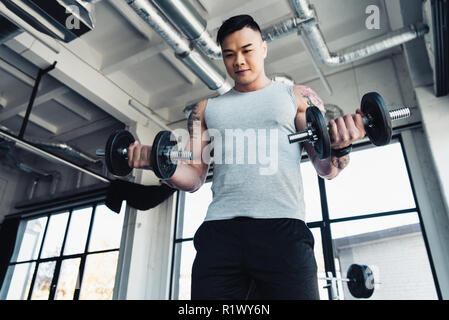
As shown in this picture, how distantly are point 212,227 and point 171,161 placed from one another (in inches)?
9.0

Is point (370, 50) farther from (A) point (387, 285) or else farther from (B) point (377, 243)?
(A) point (387, 285)

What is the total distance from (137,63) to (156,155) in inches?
123

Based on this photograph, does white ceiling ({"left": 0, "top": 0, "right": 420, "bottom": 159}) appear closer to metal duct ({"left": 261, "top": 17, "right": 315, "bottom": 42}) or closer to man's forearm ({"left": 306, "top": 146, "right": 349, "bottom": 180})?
metal duct ({"left": 261, "top": 17, "right": 315, "bottom": 42})

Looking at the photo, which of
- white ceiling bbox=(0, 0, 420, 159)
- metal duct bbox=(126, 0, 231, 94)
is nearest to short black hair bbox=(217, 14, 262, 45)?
metal duct bbox=(126, 0, 231, 94)

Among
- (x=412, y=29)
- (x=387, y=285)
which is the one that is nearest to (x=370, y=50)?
(x=412, y=29)

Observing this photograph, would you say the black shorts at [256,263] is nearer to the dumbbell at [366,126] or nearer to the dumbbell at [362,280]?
the dumbbell at [366,126]

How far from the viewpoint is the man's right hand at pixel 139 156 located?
2.97 ft

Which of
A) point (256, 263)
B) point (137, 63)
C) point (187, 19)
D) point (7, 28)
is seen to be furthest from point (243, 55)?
point (137, 63)

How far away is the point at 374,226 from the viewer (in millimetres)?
2926

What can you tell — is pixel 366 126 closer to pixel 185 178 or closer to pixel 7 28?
pixel 185 178

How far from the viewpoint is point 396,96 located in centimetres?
317

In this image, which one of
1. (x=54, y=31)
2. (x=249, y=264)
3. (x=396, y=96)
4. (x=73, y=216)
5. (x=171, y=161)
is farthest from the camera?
(x=73, y=216)

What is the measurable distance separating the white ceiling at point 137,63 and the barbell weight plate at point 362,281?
79.7 inches

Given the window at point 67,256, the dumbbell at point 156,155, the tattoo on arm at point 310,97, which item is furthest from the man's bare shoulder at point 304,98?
the window at point 67,256
